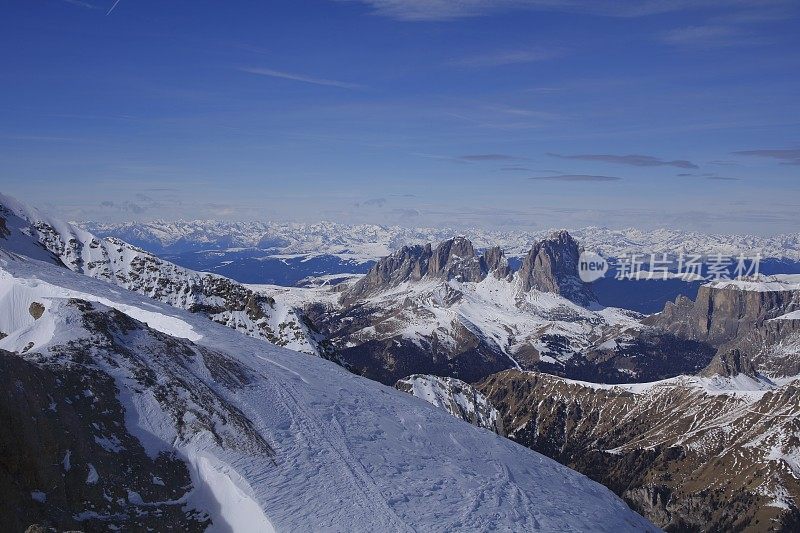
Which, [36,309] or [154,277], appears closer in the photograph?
[36,309]

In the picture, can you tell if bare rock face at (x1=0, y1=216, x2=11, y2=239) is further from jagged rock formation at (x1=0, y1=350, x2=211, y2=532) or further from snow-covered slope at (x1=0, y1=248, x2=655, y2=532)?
jagged rock formation at (x1=0, y1=350, x2=211, y2=532)

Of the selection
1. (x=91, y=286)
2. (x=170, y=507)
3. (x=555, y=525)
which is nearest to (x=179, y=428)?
(x=170, y=507)

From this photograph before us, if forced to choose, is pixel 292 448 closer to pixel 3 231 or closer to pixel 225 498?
pixel 225 498

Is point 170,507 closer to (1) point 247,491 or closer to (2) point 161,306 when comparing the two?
(1) point 247,491

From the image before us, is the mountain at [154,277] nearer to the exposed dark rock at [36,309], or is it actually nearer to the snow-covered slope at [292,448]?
the exposed dark rock at [36,309]

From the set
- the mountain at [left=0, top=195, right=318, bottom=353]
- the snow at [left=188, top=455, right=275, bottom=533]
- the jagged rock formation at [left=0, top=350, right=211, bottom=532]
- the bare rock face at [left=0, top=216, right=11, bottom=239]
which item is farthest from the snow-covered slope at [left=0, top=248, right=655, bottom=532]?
the bare rock face at [left=0, top=216, right=11, bottom=239]

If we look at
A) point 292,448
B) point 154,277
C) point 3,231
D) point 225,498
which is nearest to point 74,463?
point 225,498

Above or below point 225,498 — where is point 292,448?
above
